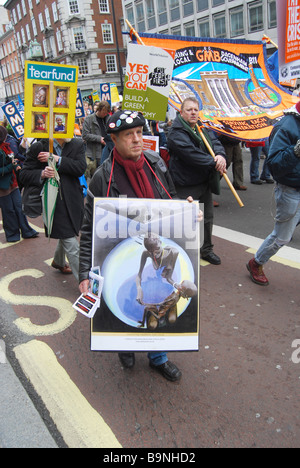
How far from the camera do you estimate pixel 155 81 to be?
13.5ft

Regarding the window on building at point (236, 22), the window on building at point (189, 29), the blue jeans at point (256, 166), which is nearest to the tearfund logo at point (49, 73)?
the blue jeans at point (256, 166)

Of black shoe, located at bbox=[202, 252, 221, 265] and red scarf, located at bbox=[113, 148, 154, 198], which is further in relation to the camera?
black shoe, located at bbox=[202, 252, 221, 265]

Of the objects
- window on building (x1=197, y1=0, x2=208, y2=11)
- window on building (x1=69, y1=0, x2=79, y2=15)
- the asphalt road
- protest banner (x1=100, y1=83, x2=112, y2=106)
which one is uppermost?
window on building (x1=69, y1=0, x2=79, y2=15)

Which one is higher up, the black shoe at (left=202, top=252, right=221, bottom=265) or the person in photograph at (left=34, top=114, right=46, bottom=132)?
the person in photograph at (left=34, top=114, right=46, bottom=132)

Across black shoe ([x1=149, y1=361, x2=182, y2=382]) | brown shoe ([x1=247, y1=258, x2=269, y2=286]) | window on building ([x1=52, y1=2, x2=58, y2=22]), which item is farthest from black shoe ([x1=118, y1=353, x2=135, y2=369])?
window on building ([x1=52, y1=2, x2=58, y2=22])

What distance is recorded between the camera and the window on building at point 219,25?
97.6ft

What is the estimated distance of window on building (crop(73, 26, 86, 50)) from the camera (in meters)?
43.6

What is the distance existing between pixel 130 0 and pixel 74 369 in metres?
43.8

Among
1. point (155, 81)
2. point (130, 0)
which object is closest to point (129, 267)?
point (155, 81)

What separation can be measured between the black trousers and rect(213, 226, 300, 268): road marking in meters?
0.70

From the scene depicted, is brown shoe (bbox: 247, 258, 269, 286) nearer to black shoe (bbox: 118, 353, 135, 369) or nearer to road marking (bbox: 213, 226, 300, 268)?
road marking (bbox: 213, 226, 300, 268)

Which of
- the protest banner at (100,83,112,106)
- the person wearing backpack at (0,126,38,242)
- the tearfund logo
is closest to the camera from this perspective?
the tearfund logo

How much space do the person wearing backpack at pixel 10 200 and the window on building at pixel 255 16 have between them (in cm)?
2832

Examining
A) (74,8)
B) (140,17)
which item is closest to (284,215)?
(140,17)
